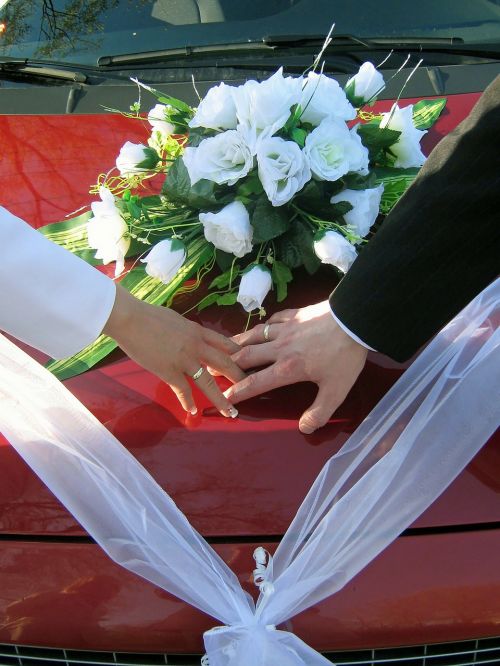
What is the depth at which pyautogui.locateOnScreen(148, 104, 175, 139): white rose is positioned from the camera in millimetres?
1630

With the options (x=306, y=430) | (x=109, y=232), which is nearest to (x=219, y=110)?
(x=109, y=232)

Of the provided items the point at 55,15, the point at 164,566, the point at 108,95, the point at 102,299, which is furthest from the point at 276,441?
the point at 55,15

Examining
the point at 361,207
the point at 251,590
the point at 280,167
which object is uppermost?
the point at 280,167

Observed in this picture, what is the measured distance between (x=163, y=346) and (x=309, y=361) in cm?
Answer: 25

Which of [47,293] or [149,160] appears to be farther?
[149,160]

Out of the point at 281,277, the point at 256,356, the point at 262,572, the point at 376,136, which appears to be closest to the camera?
the point at 262,572

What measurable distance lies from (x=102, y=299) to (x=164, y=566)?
44cm

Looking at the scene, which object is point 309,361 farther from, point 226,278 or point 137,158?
point 137,158

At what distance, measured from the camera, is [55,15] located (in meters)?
2.21

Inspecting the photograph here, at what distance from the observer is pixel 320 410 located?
4.07 ft

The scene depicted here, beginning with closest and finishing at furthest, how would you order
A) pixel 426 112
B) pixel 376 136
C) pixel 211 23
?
pixel 376 136 → pixel 426 112 → pixel 211 23

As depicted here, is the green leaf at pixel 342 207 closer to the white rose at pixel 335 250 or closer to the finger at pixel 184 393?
the white rose at pixel 335 250

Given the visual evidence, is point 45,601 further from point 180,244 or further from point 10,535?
point 180,244

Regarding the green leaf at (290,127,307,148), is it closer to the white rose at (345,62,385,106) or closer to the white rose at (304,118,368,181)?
the white rose at (304,118,368,181)
